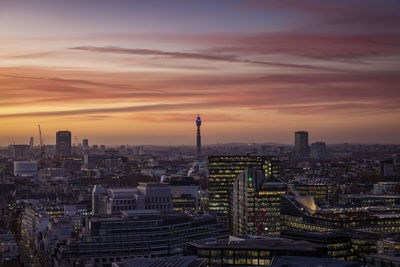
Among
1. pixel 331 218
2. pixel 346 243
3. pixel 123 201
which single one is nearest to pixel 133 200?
pixel 123 201

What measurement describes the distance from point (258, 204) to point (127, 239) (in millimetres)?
38151

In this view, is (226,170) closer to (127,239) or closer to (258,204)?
(258,204)

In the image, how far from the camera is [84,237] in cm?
11525

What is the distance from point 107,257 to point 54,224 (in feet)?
115

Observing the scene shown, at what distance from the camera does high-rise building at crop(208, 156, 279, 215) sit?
607 feet

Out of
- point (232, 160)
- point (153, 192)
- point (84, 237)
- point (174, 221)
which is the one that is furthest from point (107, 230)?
point (232, 160)

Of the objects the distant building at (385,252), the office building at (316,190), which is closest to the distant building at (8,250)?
the distant building at (385,252)

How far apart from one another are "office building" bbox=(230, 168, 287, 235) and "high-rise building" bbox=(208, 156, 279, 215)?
107ft

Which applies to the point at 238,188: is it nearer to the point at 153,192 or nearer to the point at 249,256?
the point at 153,192

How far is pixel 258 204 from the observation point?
148 m

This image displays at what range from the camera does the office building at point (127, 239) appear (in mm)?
113312

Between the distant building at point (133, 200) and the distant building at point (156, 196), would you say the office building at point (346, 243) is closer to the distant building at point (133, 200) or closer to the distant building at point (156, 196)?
the distant building at point (133, 200)

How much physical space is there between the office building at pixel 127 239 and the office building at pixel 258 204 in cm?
2172

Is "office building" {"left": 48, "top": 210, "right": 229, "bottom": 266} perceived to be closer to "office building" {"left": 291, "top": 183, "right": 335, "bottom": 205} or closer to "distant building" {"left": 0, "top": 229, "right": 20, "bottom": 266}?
"distant building" {"left": 0, "top": 229, "right": 20, "bottom": 266}
